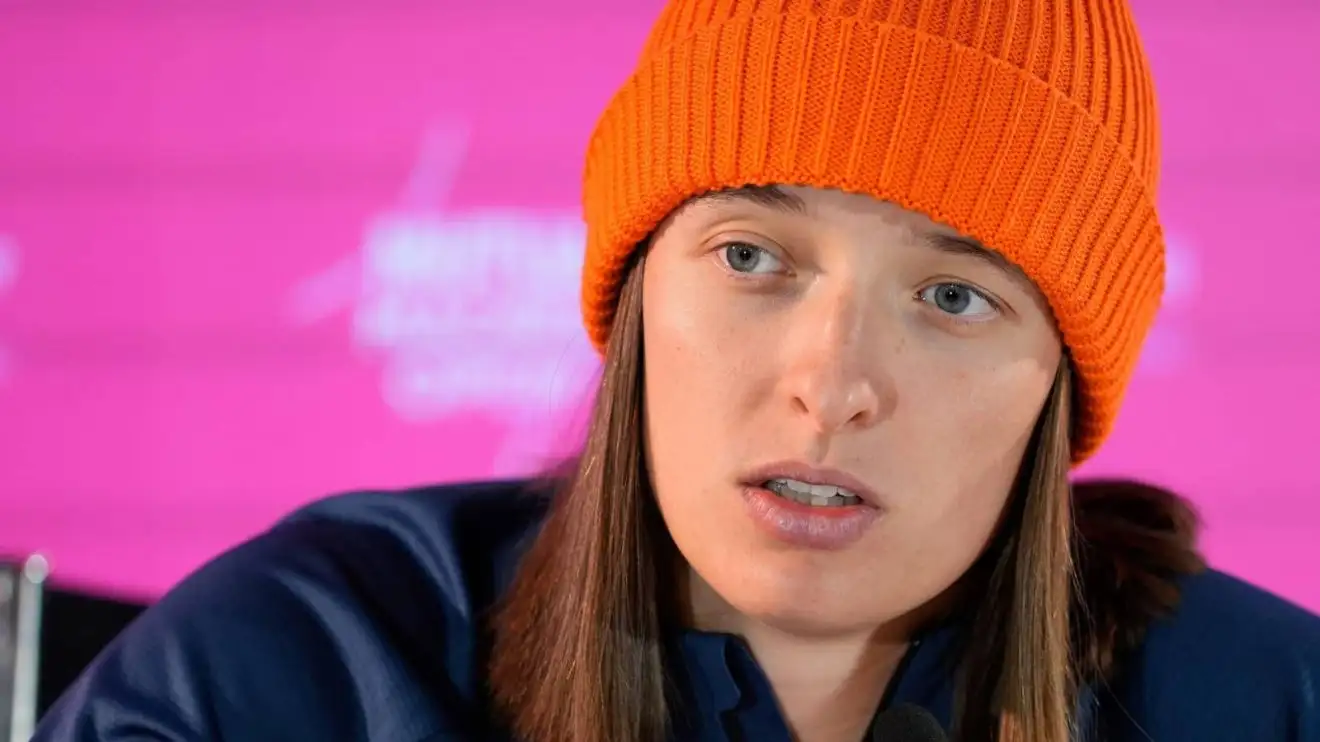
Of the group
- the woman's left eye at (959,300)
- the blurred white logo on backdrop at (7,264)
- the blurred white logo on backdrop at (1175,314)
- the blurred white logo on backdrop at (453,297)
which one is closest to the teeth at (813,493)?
the woman's left eye at (959,300)

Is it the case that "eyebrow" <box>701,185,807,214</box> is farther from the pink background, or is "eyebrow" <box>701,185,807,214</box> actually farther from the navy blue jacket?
the pink background

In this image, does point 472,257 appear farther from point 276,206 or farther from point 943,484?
point 943,484

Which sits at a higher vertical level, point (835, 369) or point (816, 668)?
point (835, 369)

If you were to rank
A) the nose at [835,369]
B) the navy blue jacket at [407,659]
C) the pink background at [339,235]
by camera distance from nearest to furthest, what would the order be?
the nose at [835,369] < the navy blue jacket at [407,659] < the pink background at [339,235]

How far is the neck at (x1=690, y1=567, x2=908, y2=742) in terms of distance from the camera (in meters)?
1.09

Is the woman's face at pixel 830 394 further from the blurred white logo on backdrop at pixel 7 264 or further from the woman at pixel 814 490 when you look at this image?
the blurred white logo on backdrop at pixel 7 264

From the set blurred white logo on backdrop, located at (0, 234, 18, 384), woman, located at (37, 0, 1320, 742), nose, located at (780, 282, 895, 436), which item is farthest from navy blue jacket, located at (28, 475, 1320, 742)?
blurred white logo on backdrop, located at (0, 234, 18, 384)

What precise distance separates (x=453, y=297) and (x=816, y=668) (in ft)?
2.87

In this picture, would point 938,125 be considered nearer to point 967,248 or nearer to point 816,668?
point 967,248

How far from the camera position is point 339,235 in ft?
5.89

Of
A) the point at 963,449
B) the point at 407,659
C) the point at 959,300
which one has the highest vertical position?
the point at 959,300

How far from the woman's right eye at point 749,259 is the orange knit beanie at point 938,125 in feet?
0.15

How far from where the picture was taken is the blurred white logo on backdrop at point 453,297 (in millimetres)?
1794

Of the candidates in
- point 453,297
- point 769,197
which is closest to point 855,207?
point 769,197
